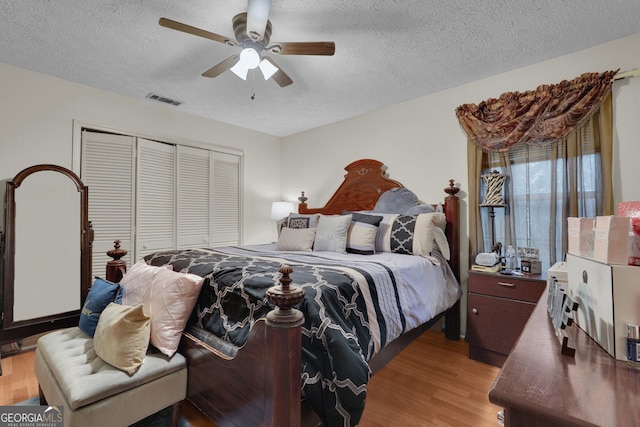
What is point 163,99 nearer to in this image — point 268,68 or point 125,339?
point 268,68

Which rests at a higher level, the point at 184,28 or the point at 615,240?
the point at 184,28

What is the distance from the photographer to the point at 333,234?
9.41 feet

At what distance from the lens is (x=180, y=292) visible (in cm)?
158

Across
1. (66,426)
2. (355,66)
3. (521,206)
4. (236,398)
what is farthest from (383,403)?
(355,66)

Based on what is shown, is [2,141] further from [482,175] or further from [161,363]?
[482,175]

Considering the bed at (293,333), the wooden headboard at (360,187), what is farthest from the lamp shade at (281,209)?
the bed at (293,333)

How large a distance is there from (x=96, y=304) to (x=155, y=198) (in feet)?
6.44

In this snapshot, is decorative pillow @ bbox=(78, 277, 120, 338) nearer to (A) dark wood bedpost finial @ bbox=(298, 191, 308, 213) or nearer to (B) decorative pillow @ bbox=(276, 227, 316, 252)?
(B) decorative pillow @ bbox=(276, 227, 316, 252)

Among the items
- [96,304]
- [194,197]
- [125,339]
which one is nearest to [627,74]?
[125,339]

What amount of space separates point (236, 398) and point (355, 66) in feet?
8.35

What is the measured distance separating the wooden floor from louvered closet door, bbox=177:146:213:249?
1765 millimetres

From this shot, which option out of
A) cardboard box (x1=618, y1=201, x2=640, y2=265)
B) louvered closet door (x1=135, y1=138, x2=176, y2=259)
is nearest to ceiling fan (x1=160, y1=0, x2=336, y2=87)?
cardboard box (x1=618, y1=201, x2=640, y2=265)

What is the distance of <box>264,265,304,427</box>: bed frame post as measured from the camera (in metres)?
1.08

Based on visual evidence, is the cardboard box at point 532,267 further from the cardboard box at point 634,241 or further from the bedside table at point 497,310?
the cardboard box at point 634,241
